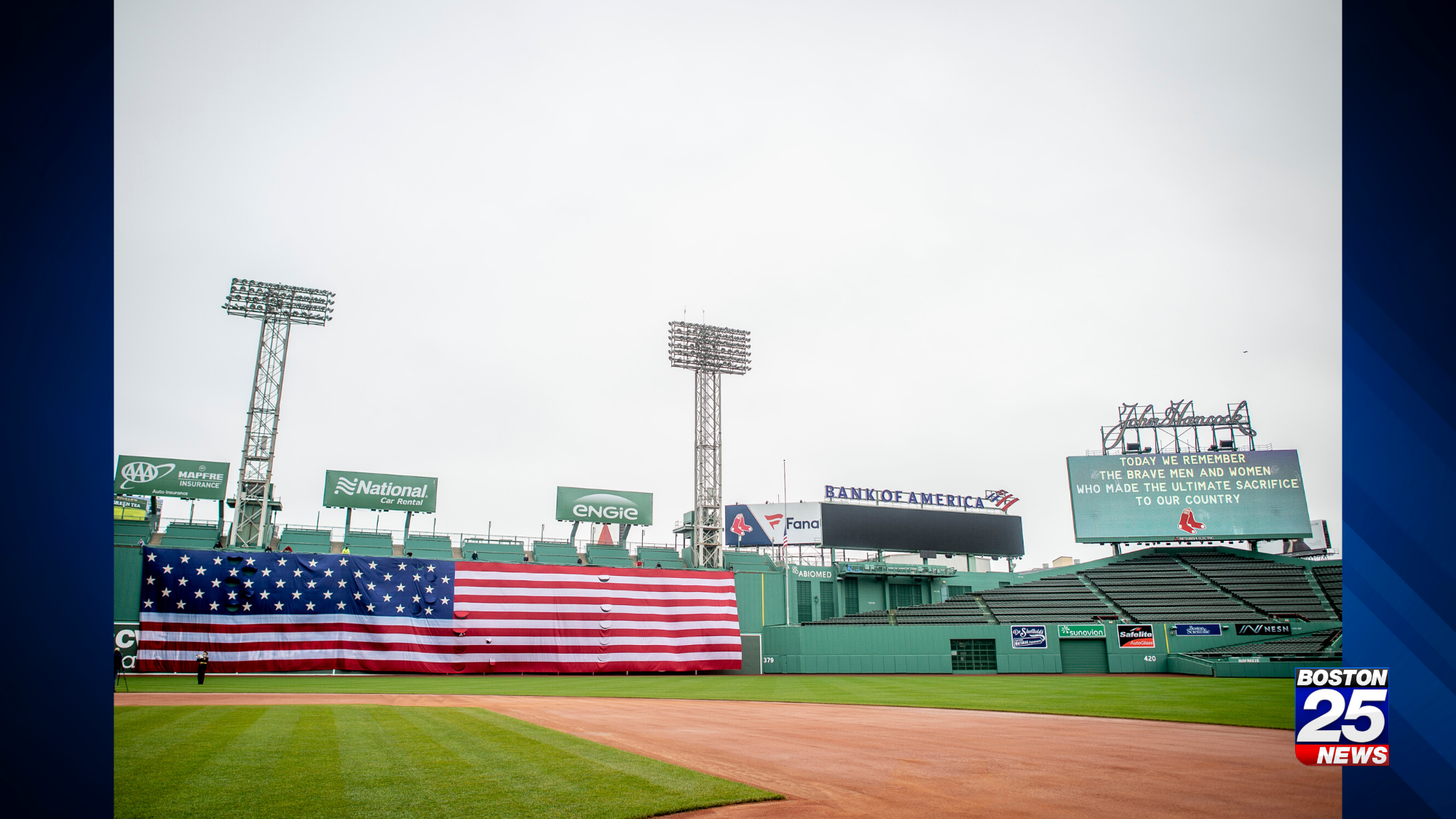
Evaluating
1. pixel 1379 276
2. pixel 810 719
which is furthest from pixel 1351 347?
pixel 810 719

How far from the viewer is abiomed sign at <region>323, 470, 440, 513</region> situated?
5031cm

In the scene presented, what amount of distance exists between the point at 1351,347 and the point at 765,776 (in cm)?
758

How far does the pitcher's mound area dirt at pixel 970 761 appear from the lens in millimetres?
8219

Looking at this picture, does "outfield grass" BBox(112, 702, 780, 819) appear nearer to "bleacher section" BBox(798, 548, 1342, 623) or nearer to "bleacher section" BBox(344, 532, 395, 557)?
"bleacher section" BBox(344, 532, 395, 557)

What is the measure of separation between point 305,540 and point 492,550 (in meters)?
11.0

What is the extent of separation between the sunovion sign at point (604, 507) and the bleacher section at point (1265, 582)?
130ft

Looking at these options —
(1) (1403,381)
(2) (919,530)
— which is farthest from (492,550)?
(1) (1403,381)

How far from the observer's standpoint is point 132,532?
142 ft

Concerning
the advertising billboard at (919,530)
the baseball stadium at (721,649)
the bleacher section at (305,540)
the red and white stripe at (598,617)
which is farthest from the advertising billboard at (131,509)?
the advertising billboard at (919,530)

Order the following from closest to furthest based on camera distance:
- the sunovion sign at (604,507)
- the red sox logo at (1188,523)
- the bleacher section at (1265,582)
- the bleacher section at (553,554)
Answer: the bleacher section at (1265,582), the bleacher section at (553,554), the red sox logo at (1188,523), the sunovion sign at (604,507)

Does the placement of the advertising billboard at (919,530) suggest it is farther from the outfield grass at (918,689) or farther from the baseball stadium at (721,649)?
the outfield grass at (918,689)

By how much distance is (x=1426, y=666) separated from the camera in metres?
5.78

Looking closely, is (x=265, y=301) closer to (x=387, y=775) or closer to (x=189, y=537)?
(x=189, y=537)

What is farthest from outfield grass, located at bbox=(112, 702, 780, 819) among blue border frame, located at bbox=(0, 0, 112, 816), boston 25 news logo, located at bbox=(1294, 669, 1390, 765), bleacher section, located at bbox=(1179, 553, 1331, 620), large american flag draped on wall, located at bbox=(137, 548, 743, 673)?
bleacher section, located at bbox=(1179, 553, 1331, 620)
